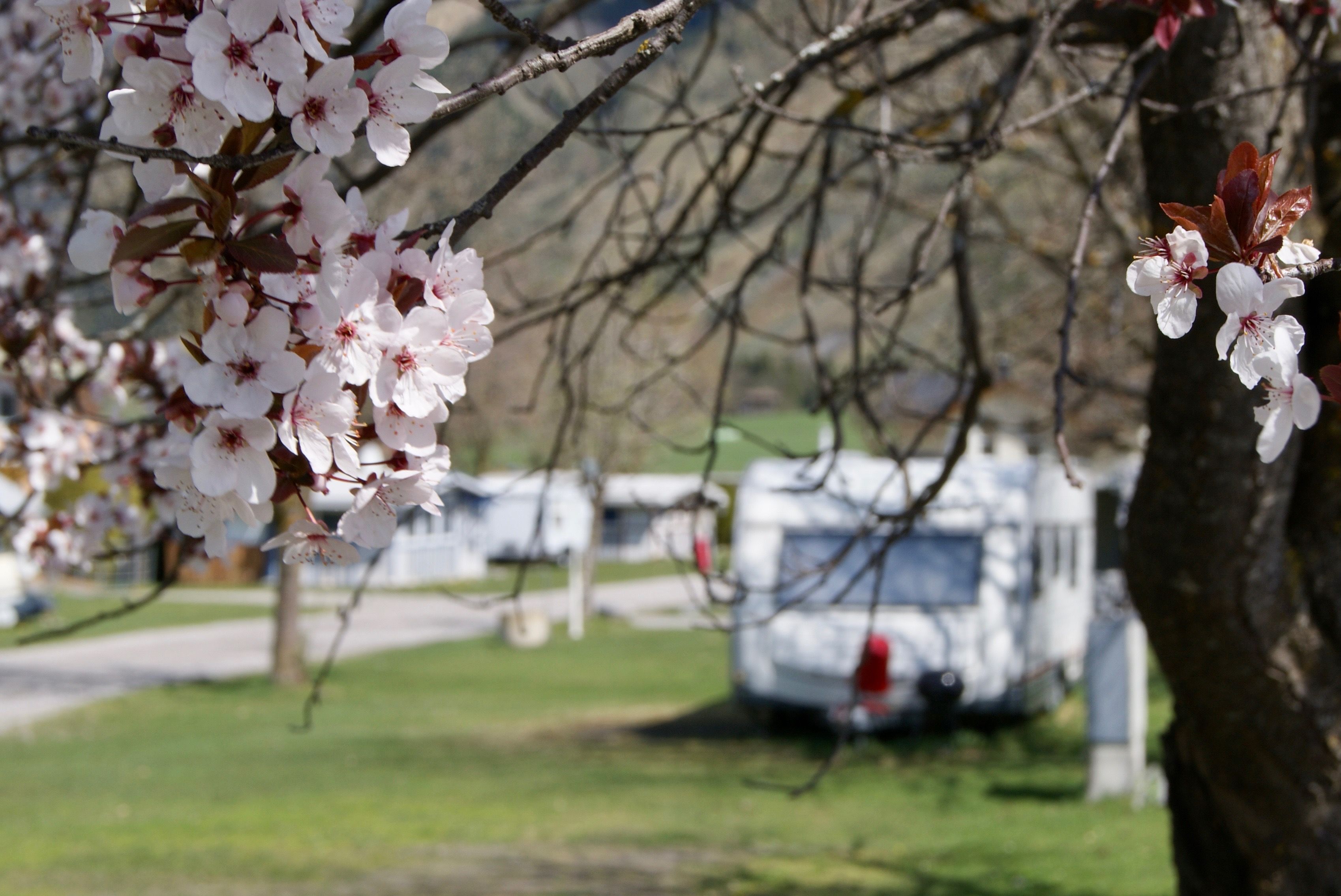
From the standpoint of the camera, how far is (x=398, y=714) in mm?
16516

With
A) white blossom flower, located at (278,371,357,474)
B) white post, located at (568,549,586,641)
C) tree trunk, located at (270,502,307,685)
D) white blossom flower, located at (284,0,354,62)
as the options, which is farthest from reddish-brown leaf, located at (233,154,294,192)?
white post, located at (568,549,586,641)

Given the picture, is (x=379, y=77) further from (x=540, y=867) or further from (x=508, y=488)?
(x=540, y=867)

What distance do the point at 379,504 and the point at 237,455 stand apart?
139 mm

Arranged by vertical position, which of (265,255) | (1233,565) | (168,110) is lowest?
(1233,565)

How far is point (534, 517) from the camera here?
61.9 ft

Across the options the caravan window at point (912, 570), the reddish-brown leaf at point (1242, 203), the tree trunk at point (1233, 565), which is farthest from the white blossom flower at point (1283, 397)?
the caravan window at point (912, 570)

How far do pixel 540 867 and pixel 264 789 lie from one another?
13.7 feet

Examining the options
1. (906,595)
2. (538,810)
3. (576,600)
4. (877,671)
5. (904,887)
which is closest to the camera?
(904,887)

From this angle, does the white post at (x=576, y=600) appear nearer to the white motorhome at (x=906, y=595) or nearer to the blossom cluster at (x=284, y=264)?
the white motorhome at (x=906, y=595)

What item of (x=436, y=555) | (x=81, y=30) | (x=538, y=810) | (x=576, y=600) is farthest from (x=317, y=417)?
(x=436, y=555)

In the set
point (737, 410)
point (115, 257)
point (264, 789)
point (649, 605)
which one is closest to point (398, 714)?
point (264, 789)

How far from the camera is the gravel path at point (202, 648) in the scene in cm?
1892

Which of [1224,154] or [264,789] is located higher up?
[1224,154]

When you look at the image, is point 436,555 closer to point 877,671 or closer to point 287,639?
point 287,639
